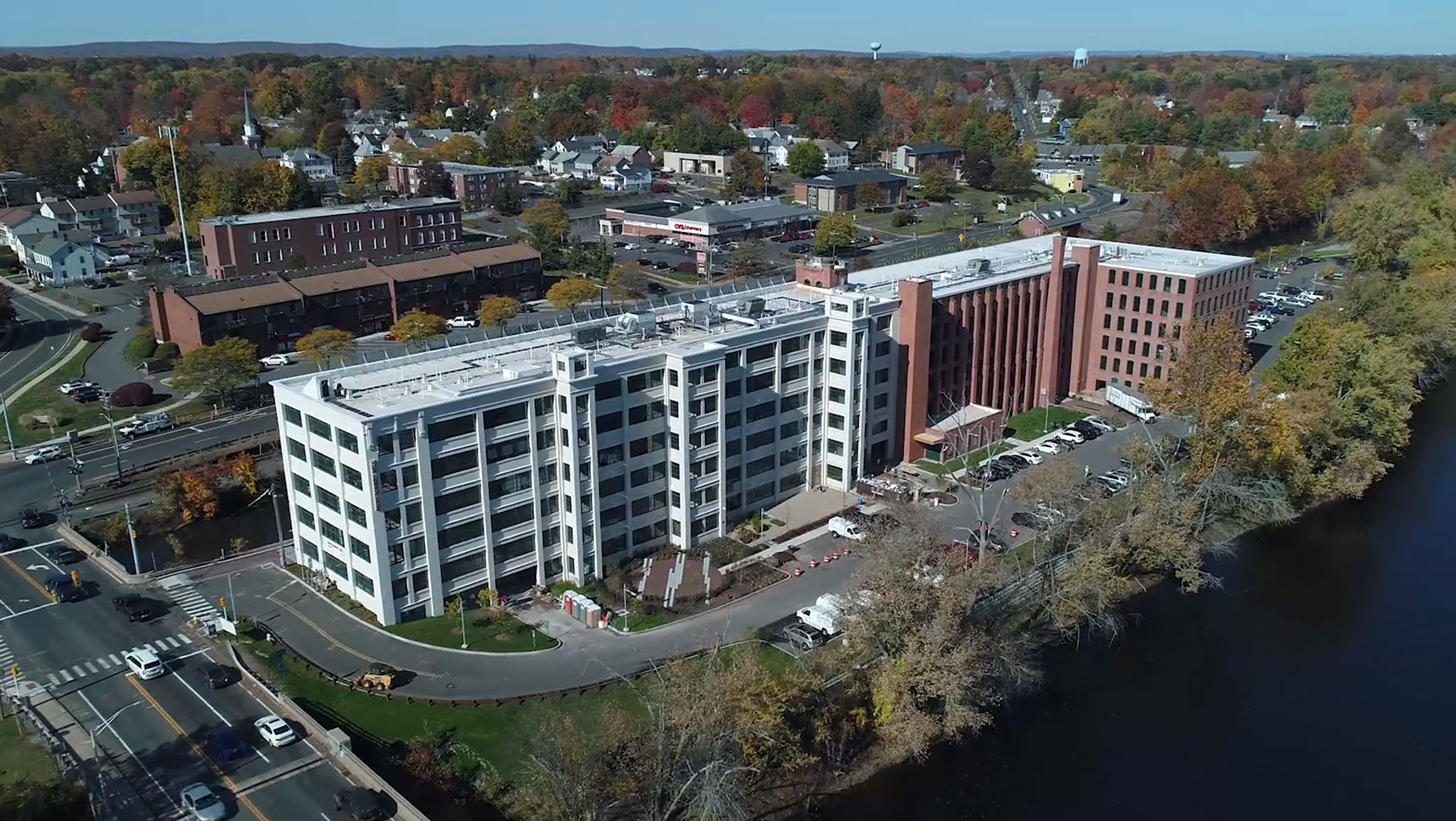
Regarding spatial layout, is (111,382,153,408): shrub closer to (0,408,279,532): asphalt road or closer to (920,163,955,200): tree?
(0,408,279,532): asphalt road

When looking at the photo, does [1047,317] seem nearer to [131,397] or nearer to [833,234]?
[833,234]

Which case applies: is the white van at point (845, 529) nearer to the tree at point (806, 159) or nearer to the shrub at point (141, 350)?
the shrub at point (141, 350)

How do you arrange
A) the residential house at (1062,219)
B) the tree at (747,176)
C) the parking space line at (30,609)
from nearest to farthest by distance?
the parking space line at (30,609) < the residential house at (1062,219) < the tree at (747,176)

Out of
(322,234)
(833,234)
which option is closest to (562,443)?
(322,234)

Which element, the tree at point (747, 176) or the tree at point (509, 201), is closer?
the tree at point (509, 201)

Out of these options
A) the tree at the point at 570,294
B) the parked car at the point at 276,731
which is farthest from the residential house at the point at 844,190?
the parked car at the point at 276,731
